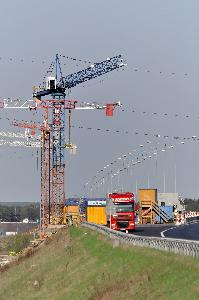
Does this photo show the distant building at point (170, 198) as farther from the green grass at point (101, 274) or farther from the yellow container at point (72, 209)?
the green grass at point (101, 274)

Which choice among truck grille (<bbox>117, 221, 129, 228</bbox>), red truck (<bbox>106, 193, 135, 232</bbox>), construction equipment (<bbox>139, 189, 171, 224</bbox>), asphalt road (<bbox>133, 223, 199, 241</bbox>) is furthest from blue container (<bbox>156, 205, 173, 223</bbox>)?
truck grille (<bbox>117, 221, 129, 228</bbox>)

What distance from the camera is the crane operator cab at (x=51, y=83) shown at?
481 ft

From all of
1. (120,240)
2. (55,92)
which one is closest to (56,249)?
(120,240)

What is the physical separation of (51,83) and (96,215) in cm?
4189

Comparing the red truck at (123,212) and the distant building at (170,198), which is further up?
the distant building at (170,198)

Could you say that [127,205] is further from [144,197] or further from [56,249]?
[144,197]

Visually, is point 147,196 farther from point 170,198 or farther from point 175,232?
point 175,232

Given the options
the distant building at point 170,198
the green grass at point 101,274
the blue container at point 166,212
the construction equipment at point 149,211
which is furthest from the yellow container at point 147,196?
the green grass at point 101,274

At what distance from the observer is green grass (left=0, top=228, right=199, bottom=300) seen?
35406 millimetres

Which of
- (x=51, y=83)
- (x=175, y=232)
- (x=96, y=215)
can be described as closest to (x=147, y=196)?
(x=96, y=215)

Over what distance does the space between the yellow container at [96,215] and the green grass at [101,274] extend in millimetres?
27132

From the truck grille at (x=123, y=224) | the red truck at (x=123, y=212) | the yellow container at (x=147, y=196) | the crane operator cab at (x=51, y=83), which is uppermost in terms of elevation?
the crane operator cab at (x=51, y=83)

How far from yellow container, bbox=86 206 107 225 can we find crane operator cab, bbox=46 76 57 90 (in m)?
38.4

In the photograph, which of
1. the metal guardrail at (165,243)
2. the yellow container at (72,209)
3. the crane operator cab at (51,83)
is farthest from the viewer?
the crane operator cab at (51,83)
